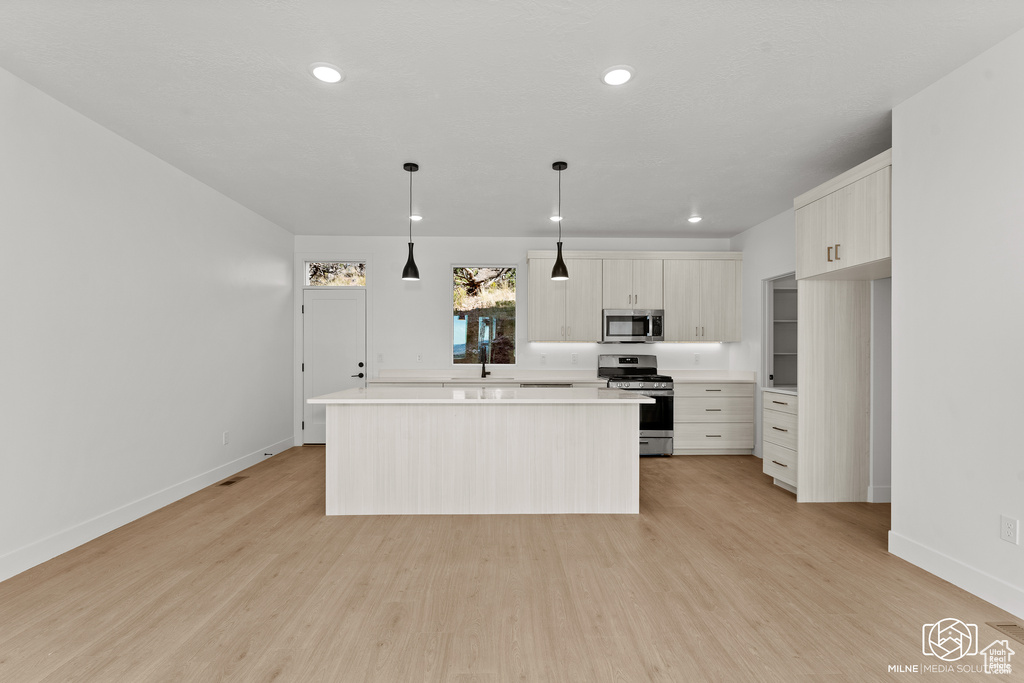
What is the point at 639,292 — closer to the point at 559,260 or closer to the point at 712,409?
→ the point at 712,409

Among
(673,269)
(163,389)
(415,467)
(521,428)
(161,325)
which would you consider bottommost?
(415,467)

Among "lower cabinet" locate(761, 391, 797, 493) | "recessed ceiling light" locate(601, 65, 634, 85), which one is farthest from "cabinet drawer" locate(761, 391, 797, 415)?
"recessed ceiling light" locate(601, 65, 634, 85)

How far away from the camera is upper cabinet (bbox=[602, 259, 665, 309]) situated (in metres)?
5.95

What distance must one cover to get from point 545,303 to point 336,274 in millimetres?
2607

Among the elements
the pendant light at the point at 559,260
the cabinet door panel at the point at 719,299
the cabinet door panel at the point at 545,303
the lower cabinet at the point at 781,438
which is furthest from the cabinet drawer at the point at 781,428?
the cabinet door panel at the point at 545,303

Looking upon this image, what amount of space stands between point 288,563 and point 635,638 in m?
1.89

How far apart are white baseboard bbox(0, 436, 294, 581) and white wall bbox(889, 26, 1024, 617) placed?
475cm

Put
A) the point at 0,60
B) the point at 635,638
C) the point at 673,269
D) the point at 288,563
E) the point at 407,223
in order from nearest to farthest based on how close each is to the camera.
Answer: the point at 635,638
the point at 0,60
the point at 288,563
the point at 407,223
the point at 673,269

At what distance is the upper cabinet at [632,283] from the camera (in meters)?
5.95

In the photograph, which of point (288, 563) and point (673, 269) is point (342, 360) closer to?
point (288, 563)

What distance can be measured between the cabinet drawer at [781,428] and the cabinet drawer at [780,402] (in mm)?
37

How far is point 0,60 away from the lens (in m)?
2.43

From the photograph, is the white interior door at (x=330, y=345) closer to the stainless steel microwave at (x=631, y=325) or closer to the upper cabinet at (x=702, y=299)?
the stainless steel microwave at (x=631, y=325)

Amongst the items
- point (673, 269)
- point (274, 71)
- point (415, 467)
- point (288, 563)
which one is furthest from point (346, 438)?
point (673, 269)
